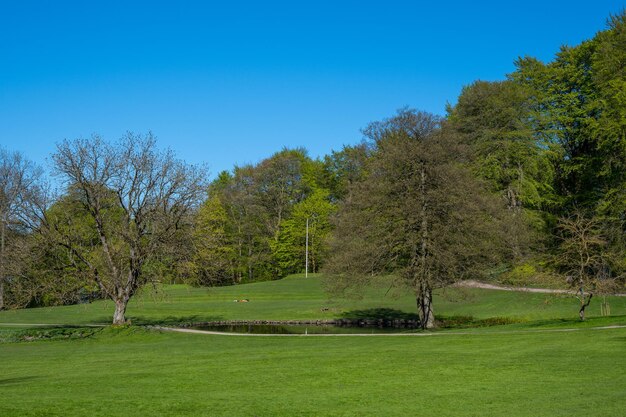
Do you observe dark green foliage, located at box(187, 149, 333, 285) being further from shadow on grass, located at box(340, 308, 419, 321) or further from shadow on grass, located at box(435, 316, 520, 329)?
shadow on grass, located at box(435, 316, 520, 329)

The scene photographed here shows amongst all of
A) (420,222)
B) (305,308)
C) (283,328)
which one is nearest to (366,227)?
(420,222)

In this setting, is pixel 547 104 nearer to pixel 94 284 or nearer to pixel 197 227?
pixel 197 227

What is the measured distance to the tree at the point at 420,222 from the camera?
1329 inches

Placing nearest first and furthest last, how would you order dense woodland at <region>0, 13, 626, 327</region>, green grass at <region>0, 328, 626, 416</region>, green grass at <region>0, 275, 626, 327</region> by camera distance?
green grass at <region>0, 328, 626, 416</region>
dense woodland at <region>0, 13, 626, 327</region>
green grass at <region>0, 275, 626, 327</region>

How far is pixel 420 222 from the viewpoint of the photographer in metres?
34.4

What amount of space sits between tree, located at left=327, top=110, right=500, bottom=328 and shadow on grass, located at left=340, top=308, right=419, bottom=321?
345 inches

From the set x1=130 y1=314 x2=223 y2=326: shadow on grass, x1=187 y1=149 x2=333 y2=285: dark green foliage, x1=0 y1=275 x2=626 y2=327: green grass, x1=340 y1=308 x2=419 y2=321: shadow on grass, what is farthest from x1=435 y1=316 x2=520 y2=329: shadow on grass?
x1=187 y1=149 x2=333 y2=285: dark green foliage

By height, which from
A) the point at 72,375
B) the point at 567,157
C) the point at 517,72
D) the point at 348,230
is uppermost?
the point at 517,72

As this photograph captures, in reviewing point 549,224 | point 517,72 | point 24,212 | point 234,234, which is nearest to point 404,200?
point 24,212

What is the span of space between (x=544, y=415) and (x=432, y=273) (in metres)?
23.3

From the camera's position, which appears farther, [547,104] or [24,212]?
[547,104]

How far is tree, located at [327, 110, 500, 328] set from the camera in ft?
111

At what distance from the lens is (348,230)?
36625 millimetres

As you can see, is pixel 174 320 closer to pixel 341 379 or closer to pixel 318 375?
pixel 318 375
